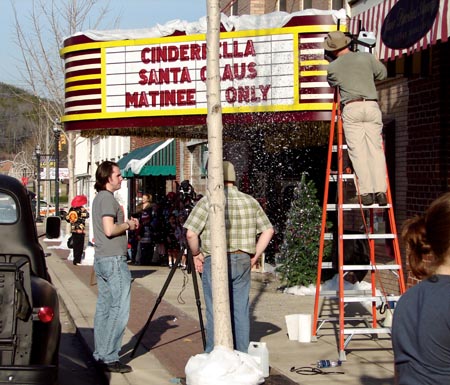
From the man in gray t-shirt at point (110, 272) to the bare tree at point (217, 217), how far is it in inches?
57.7

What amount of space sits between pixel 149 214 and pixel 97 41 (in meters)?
6.45

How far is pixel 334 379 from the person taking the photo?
7758mm

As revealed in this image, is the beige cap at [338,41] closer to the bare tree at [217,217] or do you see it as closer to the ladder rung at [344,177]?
the ladder rung at [344,177]

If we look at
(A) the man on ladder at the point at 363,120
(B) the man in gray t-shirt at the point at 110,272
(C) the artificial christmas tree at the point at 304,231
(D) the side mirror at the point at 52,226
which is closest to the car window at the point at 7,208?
(B) the man in gray t-shirt at the point at 110,272

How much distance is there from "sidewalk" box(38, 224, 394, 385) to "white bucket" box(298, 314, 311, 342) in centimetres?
8

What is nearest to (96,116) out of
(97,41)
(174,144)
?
(97,41)

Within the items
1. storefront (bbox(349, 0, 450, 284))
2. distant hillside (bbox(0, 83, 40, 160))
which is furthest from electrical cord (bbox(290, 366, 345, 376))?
distant hillside (bbox(0, 83, 40, 160))

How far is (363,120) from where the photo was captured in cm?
853

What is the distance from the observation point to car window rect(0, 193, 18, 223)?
7.34 m

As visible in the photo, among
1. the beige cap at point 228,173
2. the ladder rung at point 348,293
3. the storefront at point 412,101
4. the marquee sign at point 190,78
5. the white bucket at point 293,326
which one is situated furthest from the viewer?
the marquee sign at point 190,78

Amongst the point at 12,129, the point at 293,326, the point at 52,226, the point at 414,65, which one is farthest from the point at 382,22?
the point at 12,129

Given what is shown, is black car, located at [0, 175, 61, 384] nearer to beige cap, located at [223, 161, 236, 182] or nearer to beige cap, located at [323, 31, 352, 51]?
beige cap, located at [223, 161, 236, 182]

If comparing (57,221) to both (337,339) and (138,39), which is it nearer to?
(337,339)

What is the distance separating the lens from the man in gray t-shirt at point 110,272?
8148mm
